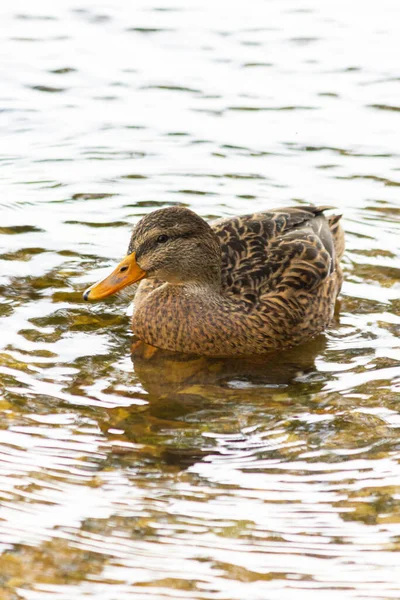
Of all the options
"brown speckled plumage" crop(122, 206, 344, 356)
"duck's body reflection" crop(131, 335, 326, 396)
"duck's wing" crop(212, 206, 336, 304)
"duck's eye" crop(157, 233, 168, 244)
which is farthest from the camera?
"duck's wing" crop(212, 206, 336, 304)

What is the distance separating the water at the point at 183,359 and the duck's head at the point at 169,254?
0.60 m

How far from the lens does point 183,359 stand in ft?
25.9

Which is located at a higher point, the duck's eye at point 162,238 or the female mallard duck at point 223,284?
the duck's eye at point 162,238

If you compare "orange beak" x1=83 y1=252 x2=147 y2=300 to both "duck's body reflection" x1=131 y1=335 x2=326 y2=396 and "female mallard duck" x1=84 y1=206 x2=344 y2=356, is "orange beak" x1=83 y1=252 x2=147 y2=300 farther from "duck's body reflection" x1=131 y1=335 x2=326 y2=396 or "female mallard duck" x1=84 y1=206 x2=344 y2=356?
"duck's body reflection" x1=131 y1=335 x2=326 y2=396

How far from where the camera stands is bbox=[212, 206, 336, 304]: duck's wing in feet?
26.6

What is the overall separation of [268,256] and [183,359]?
1041 millimetres

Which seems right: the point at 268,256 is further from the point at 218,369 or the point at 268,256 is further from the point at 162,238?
the point at 218,369

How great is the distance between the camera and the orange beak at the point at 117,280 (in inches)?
297

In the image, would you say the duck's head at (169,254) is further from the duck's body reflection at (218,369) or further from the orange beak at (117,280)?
the duck's body reflection at (218,369)

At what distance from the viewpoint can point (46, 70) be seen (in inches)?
517

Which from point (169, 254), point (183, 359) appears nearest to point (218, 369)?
point (183, 359)

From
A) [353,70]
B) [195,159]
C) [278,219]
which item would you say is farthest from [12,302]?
[353,70]

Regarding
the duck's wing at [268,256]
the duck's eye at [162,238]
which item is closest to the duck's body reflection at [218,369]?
the duck's wing at [268,256]

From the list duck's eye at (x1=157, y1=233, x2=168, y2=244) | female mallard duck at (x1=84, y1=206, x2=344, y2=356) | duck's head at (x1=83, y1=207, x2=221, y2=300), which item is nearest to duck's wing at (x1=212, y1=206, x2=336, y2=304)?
female mallard duck at (x1=84, y1=206, x2=344, y2=356)
